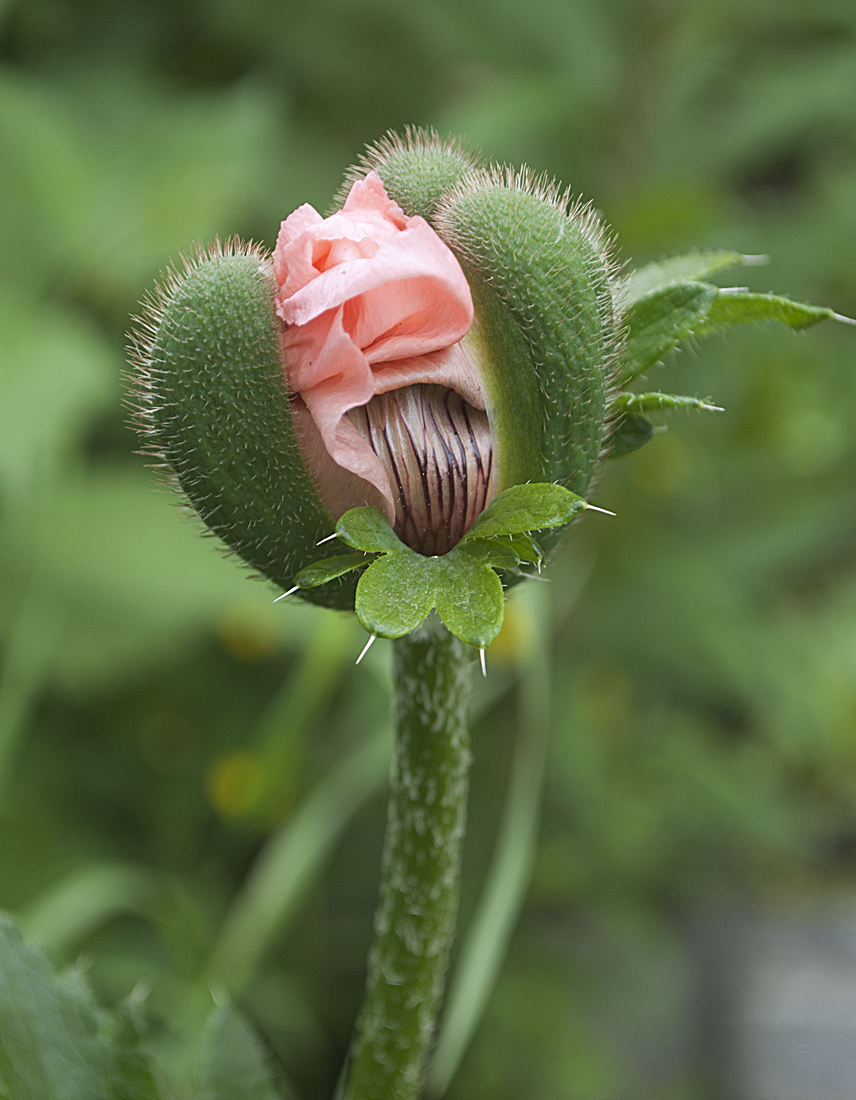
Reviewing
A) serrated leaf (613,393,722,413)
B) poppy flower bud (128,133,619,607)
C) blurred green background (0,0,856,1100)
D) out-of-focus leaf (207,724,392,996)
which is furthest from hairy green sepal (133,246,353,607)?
blurred green background (0,0,856,1100)

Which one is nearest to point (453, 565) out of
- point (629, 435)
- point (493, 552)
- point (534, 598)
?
point (493, 552)

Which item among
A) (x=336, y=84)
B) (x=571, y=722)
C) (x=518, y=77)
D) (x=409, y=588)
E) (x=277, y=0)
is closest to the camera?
(x=409, y=588)

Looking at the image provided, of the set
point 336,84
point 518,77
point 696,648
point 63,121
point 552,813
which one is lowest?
point 552,813

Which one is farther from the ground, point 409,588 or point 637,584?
point 637,584

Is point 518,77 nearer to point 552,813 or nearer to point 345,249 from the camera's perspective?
point 552,813

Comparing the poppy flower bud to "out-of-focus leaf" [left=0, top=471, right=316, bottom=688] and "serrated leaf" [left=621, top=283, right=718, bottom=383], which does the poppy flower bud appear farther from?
"out-of-focus leaf" [left=0, top=471, right=316, bottom=688]

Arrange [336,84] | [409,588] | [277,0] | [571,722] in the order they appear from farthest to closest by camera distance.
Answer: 1. [336,84]
2. [277,0]
3. [571,722]
4. [409,588]

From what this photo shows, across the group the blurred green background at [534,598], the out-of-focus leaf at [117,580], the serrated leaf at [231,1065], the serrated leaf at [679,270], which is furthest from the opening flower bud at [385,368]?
the out-of-focus leaf at [117,580]

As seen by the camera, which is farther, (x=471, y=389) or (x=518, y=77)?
(x=518, y=77)

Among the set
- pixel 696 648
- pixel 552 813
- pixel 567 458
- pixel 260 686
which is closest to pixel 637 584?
pixel 696 648
